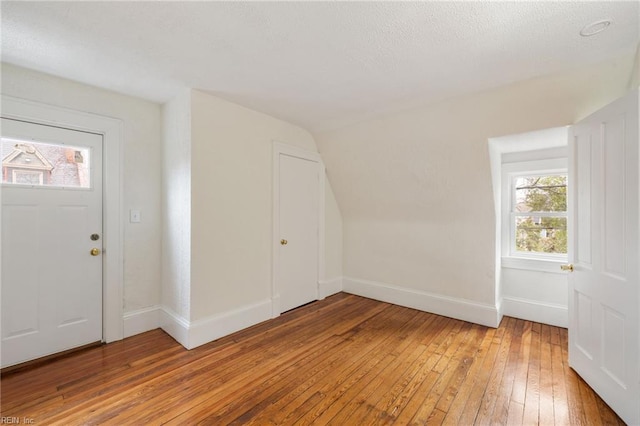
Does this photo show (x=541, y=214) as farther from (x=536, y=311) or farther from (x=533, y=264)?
(x=536, y=311)

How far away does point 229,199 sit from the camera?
277 cm

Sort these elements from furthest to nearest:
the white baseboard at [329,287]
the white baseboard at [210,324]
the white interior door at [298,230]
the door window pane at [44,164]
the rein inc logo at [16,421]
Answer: the white baseboard at [329,287]
the white interior door at [298,230]
the white baseboard at [210,324]
the door window pane at [44,164]
the rein inc logo at [16,421]

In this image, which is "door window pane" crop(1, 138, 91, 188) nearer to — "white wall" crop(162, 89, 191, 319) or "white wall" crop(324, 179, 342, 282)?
"white wall" crop(162, 89, 191, 319)

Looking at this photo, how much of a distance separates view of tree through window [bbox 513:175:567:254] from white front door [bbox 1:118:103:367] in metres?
4.58

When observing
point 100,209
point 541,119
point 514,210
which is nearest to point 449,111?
point 541,119

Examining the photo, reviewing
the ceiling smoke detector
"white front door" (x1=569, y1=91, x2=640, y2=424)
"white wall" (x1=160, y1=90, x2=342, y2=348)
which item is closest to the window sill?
"white front door" (x1=569, y1=91, x2=640, y2=424)

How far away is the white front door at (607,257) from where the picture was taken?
1611 mm

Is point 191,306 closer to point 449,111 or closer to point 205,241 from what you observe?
point 205,241

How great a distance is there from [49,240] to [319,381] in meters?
2.53

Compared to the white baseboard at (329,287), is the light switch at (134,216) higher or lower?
higher

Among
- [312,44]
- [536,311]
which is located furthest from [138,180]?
[536,311]

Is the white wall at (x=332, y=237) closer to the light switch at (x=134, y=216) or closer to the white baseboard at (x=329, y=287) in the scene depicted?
the white baseboard at (x=329, y=287)

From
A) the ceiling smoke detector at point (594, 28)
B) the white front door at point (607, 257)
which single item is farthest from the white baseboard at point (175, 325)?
the ceiling smoke detector at point (594, 28)

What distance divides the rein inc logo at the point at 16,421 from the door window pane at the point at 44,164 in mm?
1642
